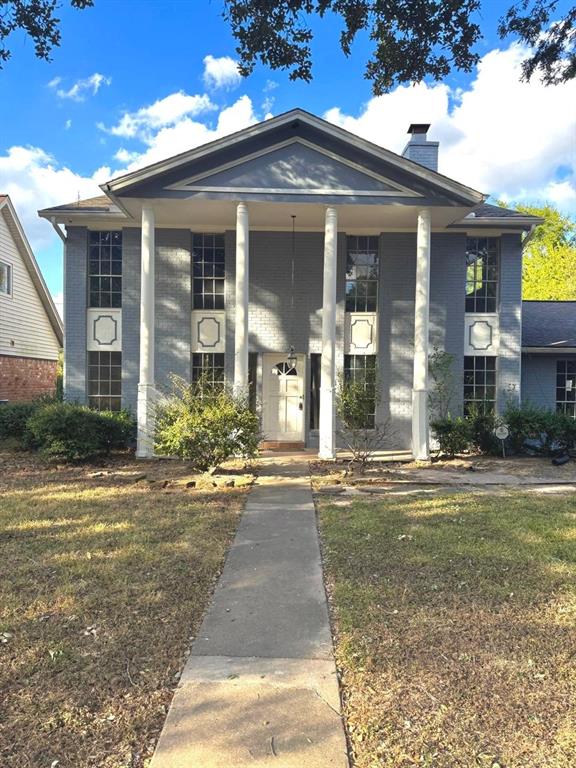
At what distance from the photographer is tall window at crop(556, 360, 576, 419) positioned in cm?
1395

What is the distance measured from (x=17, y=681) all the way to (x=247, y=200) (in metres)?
9.86

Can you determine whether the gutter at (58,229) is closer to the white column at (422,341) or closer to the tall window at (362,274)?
the tall window at (362,274)

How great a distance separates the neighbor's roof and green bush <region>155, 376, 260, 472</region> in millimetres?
8215

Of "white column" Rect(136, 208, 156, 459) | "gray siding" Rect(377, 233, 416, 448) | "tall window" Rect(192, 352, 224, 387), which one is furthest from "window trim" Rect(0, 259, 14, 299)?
"gray siding" Rect(377, 233, 416, 448)

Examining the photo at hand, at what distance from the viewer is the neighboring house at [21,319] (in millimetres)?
18594

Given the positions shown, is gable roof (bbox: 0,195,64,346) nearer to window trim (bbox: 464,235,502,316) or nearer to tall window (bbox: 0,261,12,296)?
tall window (bbox: 0,261,12,296)

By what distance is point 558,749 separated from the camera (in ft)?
8.17

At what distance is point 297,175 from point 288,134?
33.3 inches

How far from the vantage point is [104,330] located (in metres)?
13.1

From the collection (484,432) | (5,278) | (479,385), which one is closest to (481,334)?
(479,385)

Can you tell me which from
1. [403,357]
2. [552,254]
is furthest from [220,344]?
[552,254]

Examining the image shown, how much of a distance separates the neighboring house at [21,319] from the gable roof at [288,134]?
32.7 ft

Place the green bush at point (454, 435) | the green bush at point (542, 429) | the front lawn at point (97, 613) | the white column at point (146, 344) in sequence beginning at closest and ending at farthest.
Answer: the front lawn at point (97, 613) → the white column at point (146, 344) → the green bush at point (454, 435) → the green bush at point (542, 429)

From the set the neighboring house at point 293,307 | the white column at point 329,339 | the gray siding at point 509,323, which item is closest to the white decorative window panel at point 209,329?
the neighboring house at point 293,307
